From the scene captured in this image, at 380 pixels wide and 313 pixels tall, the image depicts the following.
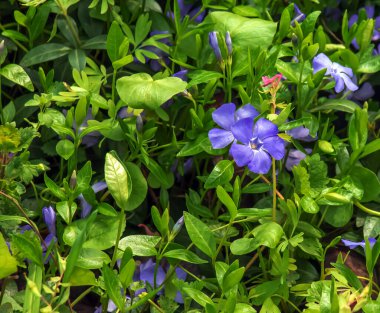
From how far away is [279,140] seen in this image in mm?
1203

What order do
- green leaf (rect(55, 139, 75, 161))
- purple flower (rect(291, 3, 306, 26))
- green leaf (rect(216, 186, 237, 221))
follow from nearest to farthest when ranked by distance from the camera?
green leaf (rect(216, 186, 237, 221)) → green leaf (rect(55, 139, 75, 161)) → purple flower (rect(291, 3, 306, 26))

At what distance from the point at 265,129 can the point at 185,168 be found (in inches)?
11.9

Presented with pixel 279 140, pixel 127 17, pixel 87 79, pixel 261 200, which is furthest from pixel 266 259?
pixel 127 17

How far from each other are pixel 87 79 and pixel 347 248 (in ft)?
1.89

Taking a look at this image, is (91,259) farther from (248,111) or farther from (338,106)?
(338,106)

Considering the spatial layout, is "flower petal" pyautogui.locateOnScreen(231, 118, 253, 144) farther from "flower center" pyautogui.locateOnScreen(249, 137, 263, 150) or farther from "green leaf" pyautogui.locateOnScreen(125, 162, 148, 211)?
"green leaf" pyautogui.locateOnScreen(125, 162, 148, 211)

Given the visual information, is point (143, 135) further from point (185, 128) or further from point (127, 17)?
point (127, 17)

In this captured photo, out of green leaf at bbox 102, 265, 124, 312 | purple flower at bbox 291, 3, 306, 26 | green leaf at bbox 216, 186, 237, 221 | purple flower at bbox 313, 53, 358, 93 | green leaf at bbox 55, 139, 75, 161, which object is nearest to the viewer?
green leaf at bbox 102, 265, 124, 312

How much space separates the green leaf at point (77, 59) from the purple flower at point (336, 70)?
441mm

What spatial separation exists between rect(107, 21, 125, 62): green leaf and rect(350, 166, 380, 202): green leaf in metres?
0.47

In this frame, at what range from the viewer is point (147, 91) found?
4.04ft

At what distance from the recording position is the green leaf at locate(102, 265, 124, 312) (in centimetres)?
103

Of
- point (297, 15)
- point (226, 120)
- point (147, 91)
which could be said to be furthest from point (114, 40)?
point (297, 15)

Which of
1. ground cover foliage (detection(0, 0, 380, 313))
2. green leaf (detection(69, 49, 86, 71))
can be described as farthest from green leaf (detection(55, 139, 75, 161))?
green leaf (detection(69, 49, 86, 71))
